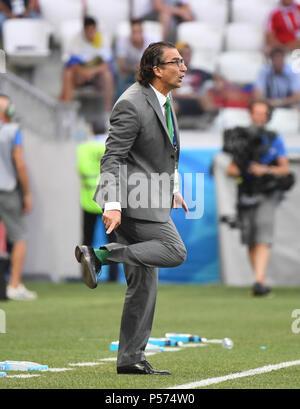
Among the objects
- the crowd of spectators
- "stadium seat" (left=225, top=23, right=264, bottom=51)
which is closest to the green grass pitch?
the crowd of spectators

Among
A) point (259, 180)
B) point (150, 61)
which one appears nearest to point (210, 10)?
point (259, 180)

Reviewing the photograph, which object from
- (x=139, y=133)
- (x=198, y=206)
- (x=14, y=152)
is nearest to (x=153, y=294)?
(x=139, y=133)

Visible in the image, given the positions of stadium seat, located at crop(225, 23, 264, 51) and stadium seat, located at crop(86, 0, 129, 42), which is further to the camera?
stadium seat, located at crop(86, 0, 129, 42)

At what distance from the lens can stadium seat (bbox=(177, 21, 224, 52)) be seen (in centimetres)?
1795

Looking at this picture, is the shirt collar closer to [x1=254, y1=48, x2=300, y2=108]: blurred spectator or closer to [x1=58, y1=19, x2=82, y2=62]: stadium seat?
[x1=254, y1=48, x2=300, y2=108]: blurred spectator

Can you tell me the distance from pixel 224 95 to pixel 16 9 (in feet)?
14.1

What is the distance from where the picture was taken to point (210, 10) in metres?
18.8

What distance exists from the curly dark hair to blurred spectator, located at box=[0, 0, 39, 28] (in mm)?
12602

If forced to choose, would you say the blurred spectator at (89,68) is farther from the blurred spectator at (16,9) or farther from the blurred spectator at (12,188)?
the blurred spectator at (12,188)

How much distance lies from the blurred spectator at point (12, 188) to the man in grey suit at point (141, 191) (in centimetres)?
613

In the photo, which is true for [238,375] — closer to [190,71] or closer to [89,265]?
[89,265]

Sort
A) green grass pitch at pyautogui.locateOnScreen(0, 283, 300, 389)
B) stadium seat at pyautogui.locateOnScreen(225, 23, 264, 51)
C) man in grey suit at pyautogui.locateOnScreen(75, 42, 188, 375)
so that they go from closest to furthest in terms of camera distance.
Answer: green grass pitch at pyautogui.locateOnScreen(0, 283, 300, 389), man in grey suit at pyautogui.locateOnScreen(75, 42, 188, 375), stadium seat at pyautogui.locateOnScreen(225, 23, 264, 51)

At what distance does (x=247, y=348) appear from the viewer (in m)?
7.04

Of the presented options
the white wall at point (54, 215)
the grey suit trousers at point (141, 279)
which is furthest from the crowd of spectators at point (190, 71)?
the grey suit trousers at point (141, 279)
